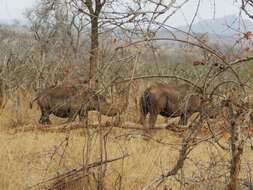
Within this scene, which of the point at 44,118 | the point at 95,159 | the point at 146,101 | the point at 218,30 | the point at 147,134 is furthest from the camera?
the point at 44,118

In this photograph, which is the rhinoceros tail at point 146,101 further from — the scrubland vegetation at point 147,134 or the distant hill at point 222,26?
the distant hill at point 222,26

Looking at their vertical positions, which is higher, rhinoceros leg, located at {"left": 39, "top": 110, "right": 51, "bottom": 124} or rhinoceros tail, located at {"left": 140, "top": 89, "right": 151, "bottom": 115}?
rhinoceros tail, located at {"left": 140, "top": 89, "right": 151, "bottom": 115}

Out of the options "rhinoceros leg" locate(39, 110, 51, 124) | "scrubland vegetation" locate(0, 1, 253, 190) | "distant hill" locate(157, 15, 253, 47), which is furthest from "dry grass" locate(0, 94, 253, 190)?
"rhinoceros leg" locate(39, 110, 51, 124)

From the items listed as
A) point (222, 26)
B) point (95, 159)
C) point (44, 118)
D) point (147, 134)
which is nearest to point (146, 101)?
point (44, 118)

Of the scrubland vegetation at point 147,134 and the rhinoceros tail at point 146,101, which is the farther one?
the rhinoceros tail at point 146,101

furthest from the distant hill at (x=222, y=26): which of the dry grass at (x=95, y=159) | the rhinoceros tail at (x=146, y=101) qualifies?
the rhinoceros tail at (x=146, y=101)

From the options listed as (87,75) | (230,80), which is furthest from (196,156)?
(230,80)

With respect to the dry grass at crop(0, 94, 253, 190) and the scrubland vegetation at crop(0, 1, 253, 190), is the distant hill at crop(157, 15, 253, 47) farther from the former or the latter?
the dry grass at crop(0, 94, 253, 190)

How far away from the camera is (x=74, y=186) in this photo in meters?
6.47

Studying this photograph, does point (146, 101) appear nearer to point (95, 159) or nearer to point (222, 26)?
point (95, 159)

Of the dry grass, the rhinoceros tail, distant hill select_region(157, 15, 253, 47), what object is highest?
distant hill select_region(157, 15, 253, 47)

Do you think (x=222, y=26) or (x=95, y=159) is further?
(x=95, y=159)

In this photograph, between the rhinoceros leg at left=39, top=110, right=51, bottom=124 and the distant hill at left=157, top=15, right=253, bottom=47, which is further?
the rhinoceros leg at left=39, top=110, right=51, bottom=124

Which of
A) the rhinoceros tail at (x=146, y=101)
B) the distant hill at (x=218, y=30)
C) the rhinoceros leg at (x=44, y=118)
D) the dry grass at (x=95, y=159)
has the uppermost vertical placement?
the distant hill at (x=218, y=30)
